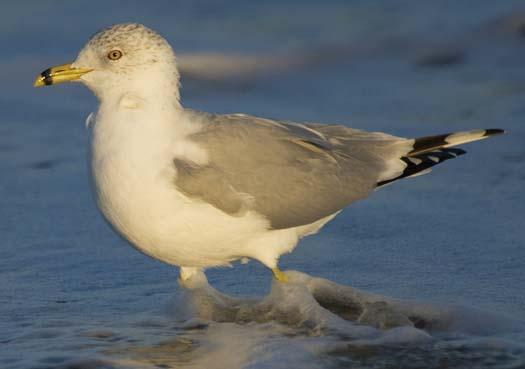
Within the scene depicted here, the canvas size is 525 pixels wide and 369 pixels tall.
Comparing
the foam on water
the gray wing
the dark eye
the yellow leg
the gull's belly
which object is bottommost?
the foam on water

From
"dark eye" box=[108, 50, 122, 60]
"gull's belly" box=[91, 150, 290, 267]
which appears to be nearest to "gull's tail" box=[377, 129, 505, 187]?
"gull's belly" box=[91, 150, 290, 267]

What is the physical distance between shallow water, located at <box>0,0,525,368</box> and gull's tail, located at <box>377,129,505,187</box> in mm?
515

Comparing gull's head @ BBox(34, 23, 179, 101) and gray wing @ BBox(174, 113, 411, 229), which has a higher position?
gull's head @ BBox(34, 23, 179, 101)

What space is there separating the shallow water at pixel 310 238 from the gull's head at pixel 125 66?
102 cm

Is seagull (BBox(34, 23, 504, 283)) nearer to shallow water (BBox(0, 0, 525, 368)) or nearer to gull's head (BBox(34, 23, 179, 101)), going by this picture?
gull's head (BBox(34, 23, 179, 101))

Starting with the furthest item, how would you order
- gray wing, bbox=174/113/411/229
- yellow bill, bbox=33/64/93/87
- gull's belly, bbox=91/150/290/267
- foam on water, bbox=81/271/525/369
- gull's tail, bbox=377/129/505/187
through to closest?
gull's tail, bbox=377/129/505/187 → yellow bill, bbox=33/64/93/87 → gray wing, bbox=174/113/411/229 → gull's belly, bbox=91/150/290/267 → foam on water, bbox=81/271/525/369

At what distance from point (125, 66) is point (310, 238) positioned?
5.82 feet

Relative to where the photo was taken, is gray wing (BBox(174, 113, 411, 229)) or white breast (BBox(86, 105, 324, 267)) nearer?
white breast (BBox(86, 105, 324, 267))

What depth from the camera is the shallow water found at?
5.51 meters

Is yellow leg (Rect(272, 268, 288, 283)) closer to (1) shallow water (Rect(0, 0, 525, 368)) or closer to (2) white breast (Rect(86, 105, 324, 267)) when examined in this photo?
(1) shallow water (Rect(0, 0, 525, 368))

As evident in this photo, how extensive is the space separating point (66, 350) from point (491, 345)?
173 centimetres

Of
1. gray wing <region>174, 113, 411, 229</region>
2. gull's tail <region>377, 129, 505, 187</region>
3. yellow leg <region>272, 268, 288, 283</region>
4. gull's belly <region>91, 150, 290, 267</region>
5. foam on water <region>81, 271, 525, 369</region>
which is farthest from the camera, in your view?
gull's tail <region>377, 129, 505, 187</region>

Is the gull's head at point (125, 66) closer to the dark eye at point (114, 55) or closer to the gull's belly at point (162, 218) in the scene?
the dark eye at point (114, 55)

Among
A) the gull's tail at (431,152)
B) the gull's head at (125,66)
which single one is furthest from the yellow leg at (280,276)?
the gull's head at (125,66)
